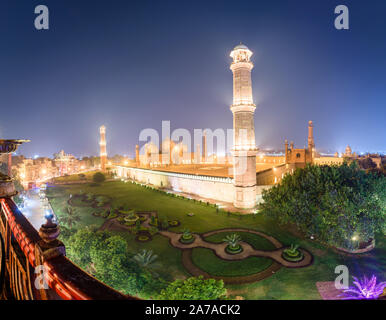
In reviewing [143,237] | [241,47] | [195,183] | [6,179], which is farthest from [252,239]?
[241,47]

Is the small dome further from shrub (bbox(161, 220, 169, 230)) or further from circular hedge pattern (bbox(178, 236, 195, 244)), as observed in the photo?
circular hedge pattern (bbox(178, 236, 195, 244))

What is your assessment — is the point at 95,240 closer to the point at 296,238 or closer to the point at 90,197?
the point at 296,238

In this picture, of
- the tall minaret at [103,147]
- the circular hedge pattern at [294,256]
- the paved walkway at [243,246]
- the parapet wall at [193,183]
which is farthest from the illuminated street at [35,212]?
the tall minaret at [103,147]

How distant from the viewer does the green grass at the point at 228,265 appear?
11887 mm

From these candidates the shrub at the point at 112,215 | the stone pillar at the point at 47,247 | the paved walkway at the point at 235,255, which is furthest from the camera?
the shrub at the point at 112,215

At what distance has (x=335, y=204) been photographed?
1288 centimetres

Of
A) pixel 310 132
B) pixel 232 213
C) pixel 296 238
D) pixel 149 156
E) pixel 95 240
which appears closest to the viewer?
Answer: pixel 95 240

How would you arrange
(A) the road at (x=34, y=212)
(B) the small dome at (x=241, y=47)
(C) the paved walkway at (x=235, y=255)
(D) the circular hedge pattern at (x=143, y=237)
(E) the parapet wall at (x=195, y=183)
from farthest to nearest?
(E) the parapet wall at (x=195, y=183) < (B) the small dome at (x=241, y=47) < (A) the road at (x=34, y=212) < (D) the circular hedge pattern at (x=143, y=237) < (C) the paved walkway at (x=235, y=255)

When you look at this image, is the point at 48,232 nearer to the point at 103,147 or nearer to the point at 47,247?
the point at 47,247

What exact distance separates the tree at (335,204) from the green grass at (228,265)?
413 centimetres

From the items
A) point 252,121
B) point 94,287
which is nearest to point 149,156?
point 252,121

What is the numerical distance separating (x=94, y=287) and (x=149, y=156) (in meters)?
48.9

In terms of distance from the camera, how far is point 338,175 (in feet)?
48.1

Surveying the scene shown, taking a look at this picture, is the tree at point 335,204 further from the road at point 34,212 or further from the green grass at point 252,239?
the road at point 34,212
